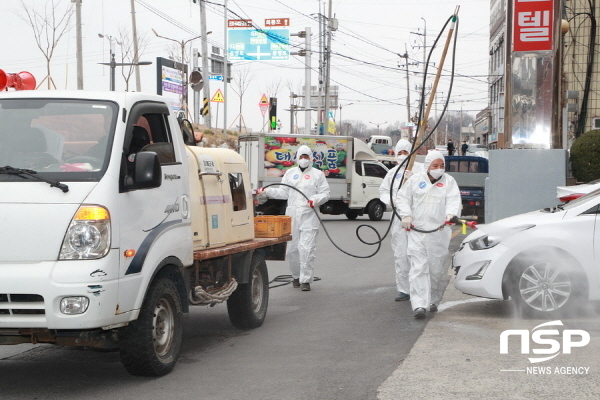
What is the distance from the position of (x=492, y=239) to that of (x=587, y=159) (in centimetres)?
1033

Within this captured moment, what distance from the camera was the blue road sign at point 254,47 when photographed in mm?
49844

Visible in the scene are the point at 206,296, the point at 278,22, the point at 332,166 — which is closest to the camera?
the point at 206,296

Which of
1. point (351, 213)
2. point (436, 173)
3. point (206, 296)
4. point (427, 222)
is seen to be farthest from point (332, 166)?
point (206, 296)

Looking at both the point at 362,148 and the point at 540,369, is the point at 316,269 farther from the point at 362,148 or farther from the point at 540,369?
the point at 362,148

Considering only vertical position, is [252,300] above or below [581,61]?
below

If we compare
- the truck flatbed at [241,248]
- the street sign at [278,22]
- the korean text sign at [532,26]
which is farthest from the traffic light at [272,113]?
the truck flatbed at [241,248]

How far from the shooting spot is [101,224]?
5621mm

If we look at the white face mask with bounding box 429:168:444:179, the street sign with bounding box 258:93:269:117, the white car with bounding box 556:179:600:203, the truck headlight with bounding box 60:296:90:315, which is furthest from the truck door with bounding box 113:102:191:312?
the street sign with bounding box 258:93:269:117

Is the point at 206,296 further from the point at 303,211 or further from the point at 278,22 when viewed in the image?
the point at 278,22

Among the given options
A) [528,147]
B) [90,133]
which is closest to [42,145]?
[90,133]

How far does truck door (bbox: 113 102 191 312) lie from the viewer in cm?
587

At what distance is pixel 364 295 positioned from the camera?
11.0 m

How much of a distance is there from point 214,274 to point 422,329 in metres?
2.14

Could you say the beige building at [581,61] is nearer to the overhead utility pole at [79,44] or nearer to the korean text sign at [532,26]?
the korean text sign at [532,26]
